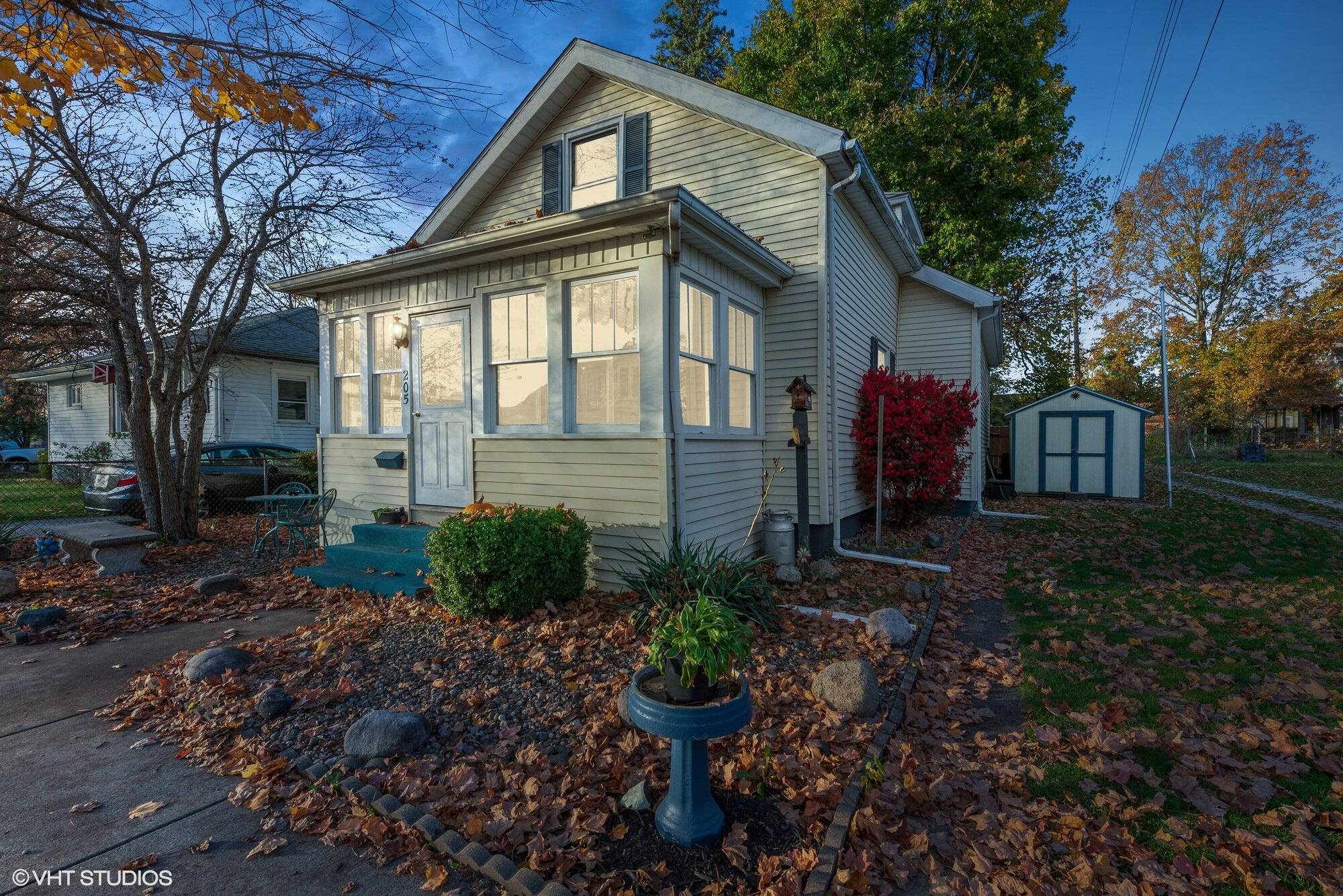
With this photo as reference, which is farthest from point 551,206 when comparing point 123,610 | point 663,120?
point 123,610

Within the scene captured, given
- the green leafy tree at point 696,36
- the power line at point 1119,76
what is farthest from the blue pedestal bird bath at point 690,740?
the green leafy tree at point 696,36

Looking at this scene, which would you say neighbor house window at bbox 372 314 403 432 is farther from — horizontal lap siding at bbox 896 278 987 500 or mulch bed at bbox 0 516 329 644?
horizontal lap siding at bbox 896 278 987 500

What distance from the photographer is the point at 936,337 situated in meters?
12.3

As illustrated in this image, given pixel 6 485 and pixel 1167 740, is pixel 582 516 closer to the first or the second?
pixel 1167 740

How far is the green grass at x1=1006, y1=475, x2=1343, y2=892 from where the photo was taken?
2.92 meters

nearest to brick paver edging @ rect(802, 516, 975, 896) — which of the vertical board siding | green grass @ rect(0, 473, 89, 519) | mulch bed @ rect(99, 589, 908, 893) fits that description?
mulch bed @ rect(99, 589, 908, 893)

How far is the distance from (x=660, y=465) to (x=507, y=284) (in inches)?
109

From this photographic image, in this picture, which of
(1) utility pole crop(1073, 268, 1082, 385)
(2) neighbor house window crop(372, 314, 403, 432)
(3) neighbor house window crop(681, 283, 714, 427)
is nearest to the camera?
(3) neighbor house window crop(681, 283, 714, 427)

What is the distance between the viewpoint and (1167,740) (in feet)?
10.9

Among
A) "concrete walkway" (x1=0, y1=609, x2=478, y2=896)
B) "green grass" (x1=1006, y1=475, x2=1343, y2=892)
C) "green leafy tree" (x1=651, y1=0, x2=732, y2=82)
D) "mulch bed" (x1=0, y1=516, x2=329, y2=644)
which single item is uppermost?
"green leafy tree" (x1=651, y1=0, x2=732, y2=82)

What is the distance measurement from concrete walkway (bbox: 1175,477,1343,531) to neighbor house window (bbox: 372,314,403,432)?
13.8m

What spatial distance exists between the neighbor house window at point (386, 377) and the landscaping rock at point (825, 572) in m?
5.37

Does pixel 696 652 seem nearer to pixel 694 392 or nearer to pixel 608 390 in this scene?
pixel 608 390

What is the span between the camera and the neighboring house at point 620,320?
6.00 meters
